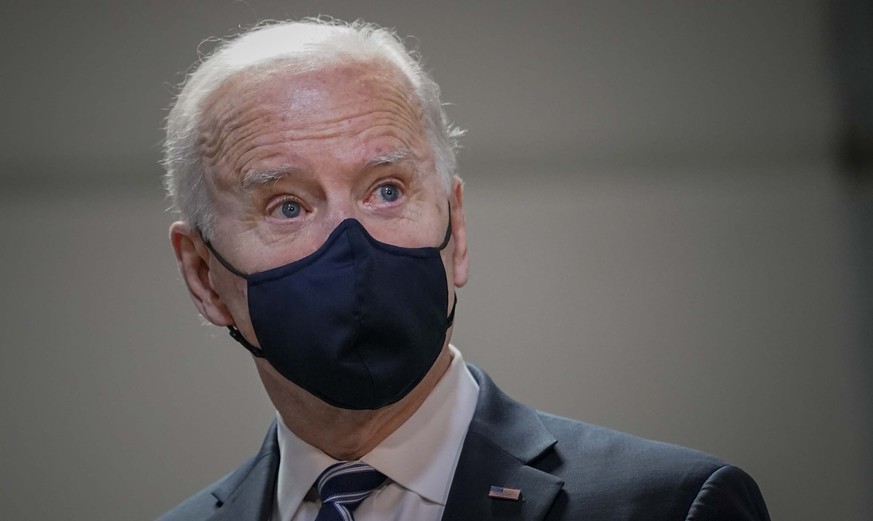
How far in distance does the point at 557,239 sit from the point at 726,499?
1.34 metres

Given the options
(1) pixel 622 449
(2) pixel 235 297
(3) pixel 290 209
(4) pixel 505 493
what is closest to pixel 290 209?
(3) pixel 290 209

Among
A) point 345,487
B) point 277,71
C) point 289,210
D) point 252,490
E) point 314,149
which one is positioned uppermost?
point 277,71

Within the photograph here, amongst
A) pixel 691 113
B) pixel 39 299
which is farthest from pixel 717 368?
pixel 39 299

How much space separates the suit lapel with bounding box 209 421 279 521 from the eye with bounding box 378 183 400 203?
66cm

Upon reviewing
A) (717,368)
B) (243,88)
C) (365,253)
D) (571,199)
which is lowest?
(717,368)

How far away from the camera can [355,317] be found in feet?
6.03

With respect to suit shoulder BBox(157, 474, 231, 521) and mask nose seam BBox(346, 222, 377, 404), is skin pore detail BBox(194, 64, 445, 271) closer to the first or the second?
mask nose seam BBox(346, 222, 377, 404)

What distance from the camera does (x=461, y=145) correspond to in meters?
3.03

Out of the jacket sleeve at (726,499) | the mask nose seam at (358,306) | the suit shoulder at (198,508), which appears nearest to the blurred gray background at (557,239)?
the suit shoulder at (198,508)

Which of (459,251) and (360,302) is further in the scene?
(459,251)

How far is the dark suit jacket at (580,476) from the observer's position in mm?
1878

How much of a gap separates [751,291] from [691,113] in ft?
1.73

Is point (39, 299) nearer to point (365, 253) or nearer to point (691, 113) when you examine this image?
point (365, 253)

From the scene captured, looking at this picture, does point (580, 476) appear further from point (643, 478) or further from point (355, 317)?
point (355, 317)
